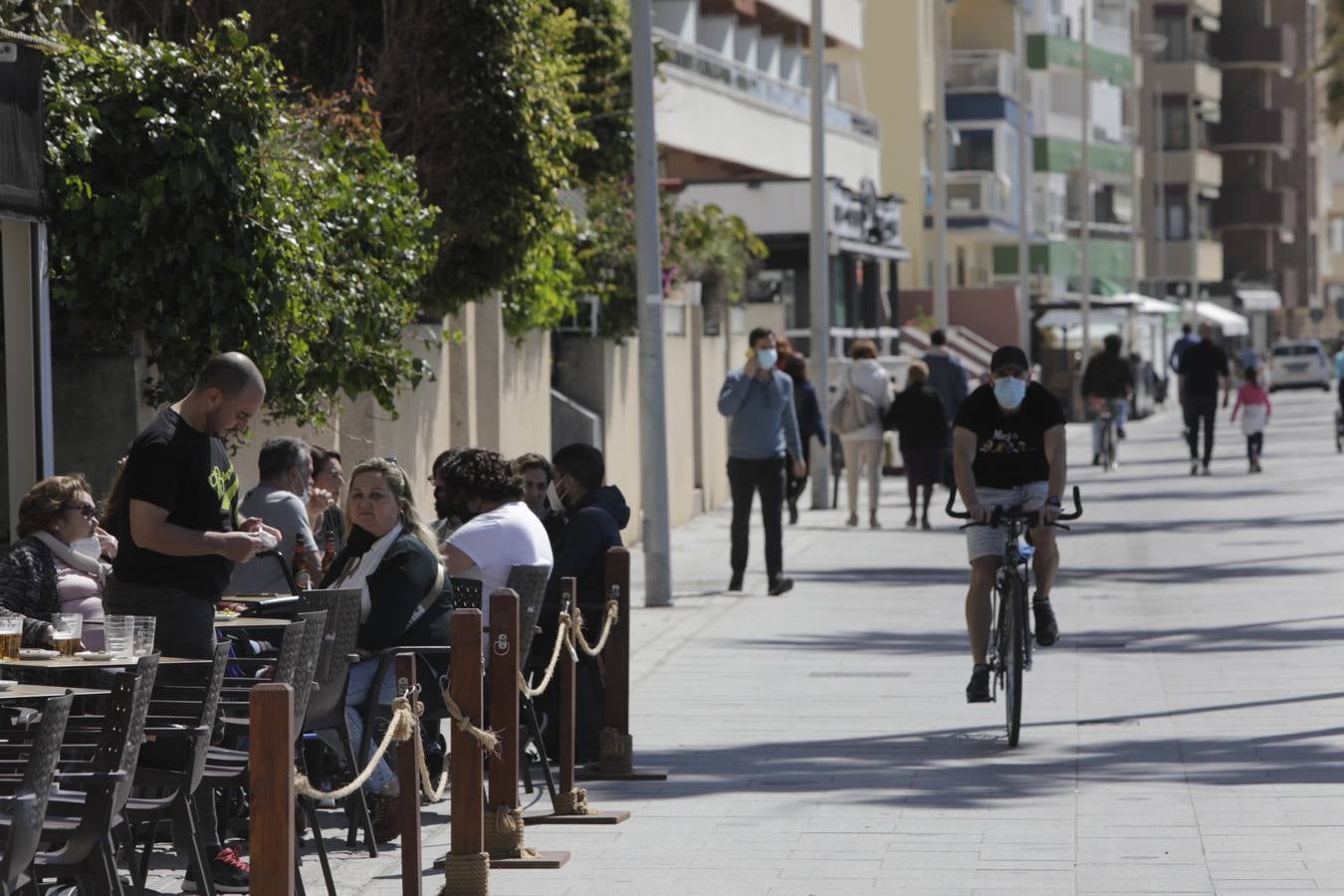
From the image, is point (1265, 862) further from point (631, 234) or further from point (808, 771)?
point (631, 234)

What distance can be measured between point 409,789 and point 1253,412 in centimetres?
3005

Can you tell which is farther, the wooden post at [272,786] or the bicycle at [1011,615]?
the bicycle at [1011,615]

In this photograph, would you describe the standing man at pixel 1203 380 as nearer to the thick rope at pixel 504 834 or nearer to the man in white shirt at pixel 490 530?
the man in white shirt at pixel 490 530

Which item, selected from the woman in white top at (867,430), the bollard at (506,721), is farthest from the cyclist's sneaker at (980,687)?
the woman in white top at (867,430)

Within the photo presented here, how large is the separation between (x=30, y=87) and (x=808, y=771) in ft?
15.2

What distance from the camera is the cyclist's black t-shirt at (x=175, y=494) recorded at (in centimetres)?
886

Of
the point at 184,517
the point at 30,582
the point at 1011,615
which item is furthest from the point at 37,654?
the point at 1011,615

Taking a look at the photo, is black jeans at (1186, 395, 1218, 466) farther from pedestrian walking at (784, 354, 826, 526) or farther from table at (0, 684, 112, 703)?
table at (0, 684, 112, 703)

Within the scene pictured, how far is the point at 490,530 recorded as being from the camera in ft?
34.7

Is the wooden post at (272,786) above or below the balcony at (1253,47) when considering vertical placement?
below

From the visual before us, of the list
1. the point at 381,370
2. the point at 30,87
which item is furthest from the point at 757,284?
the point at 30,87

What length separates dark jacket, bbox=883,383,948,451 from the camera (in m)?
26.4

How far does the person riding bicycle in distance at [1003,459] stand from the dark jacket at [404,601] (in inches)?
135

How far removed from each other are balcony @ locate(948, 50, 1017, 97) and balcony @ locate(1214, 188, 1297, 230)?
43845 mm
